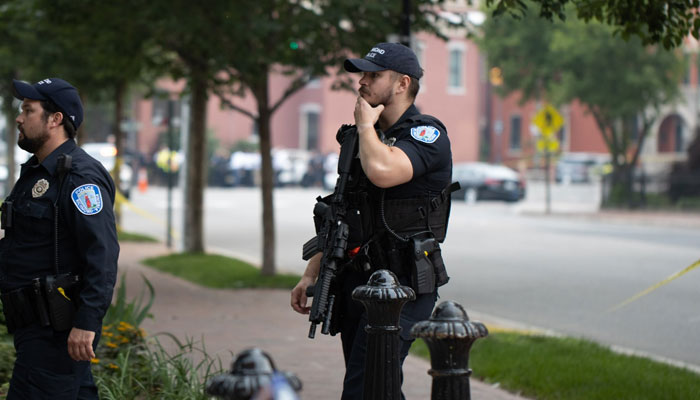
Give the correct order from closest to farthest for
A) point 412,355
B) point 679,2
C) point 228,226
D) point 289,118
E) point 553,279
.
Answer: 1. point 679,2
2. point 412,355
3. point 553,279
4. point 228,226
5. point 289,118

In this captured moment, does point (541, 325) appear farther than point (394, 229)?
Yes

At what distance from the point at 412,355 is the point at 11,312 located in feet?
14.6

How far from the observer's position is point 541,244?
1919 cm

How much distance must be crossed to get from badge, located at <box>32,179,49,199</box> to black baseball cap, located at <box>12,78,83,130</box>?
0.28 meters

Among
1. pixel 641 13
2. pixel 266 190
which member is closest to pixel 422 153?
pixel 641 13

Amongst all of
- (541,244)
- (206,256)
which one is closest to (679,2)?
(206,256)

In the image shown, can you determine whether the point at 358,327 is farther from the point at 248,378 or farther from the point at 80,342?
the point at 248,378

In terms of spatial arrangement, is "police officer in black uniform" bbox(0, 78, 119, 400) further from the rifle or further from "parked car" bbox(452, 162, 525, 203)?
"parked car" bbox(452, 162, 525, 203)

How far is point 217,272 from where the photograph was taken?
13.8 m

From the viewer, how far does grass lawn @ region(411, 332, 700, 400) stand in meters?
6.30

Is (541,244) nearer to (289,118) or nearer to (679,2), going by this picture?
(679,2)

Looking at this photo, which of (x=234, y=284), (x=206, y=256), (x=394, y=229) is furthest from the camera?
(x=206, y=256)

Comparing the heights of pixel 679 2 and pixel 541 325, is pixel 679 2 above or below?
above

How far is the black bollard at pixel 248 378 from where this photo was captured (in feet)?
7.64
